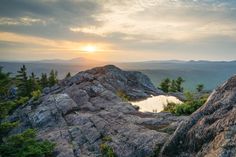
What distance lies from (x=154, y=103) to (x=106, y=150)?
58.6 feet

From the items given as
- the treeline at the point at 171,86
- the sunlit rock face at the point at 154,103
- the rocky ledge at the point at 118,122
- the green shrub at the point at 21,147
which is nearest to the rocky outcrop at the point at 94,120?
the rocky ledge at the point at 118,122

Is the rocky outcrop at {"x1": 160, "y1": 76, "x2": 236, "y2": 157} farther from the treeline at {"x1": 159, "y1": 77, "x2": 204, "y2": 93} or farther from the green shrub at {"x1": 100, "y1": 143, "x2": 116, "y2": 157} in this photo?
the treeline at {"x1": 159, "y1": 77, "x2": 204, "y2": 93}

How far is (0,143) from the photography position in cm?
2475

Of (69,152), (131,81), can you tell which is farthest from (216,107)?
(131,81)

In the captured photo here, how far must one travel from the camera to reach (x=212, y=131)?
16.3 metres

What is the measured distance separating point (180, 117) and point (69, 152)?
1069 centimetres

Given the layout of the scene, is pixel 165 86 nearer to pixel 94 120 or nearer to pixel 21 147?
pixel 94 120

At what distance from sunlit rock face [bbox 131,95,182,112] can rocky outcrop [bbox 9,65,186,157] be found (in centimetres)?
219

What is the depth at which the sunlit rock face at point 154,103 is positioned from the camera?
125 feet

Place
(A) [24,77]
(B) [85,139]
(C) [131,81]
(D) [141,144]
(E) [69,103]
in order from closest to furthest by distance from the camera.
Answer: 1. (D) [141,144]
2. (B) [85,139]
3. (E) [69,103]
4. (C) [131,81]
5. (A) [24,77]

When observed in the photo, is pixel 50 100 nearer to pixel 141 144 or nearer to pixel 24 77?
pixel 141 144

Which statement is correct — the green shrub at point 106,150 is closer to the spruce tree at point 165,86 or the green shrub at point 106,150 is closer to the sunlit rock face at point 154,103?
the sunlit rock face at point 154,103

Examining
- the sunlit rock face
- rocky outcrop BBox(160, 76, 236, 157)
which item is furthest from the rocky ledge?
the sunlit rock face

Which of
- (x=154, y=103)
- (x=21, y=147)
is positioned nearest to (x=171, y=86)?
(x=154, y=103)
